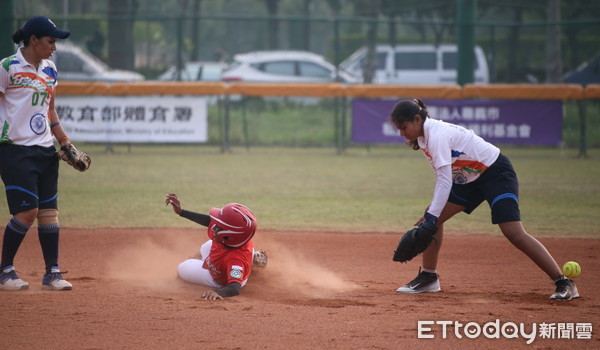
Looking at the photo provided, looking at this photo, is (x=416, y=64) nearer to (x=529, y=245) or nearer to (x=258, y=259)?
(x=258, y=259)

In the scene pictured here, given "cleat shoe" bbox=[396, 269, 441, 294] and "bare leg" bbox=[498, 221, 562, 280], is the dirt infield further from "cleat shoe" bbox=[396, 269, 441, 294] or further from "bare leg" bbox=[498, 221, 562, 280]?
"bare leg" bbox=[498, 221, 562, 280]

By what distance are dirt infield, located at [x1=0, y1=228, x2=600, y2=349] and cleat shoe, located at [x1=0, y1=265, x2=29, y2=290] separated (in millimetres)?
133

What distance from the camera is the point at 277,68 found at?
81.1 ft

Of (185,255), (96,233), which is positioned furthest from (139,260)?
(96,233)

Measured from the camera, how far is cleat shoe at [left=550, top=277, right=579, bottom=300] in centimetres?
597

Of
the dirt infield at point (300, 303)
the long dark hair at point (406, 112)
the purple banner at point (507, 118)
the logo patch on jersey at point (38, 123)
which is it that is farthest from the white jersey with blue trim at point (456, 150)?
the purple banner at point (507, 118)

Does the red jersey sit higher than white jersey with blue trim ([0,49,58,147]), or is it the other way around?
white jersey with blue trim ([0,49,58,147])

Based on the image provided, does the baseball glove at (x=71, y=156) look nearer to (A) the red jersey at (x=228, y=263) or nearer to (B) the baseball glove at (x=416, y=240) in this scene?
(A) the red jersey at (x=228, y=263)

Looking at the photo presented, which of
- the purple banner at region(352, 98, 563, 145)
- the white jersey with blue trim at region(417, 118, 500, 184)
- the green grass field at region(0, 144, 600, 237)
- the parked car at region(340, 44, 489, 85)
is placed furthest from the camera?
the parked car at region(340, 44, 489, 85)

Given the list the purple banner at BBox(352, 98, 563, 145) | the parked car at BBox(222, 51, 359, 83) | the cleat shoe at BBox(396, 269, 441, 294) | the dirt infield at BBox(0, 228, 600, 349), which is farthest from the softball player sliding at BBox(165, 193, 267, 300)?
the parked car at BBox(222, 51, 359, 83)

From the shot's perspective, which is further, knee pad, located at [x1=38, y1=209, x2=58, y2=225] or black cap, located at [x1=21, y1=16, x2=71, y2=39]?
knee pad, located at [x1=38, y1=209, x2=58, y2=225]

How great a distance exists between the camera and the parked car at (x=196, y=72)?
22062 mm

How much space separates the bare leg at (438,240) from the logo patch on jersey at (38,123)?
3.34 metres

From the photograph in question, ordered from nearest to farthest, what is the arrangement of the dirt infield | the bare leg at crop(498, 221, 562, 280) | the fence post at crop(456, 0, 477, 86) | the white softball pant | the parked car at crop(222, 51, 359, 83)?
the dirt infield < the bare leg at crop(498, 221, 562, 280) < the white softball pant < the fence post at crop(456, 0, 477, 86) < the parked car at crop(222, 51, 359, 83)
